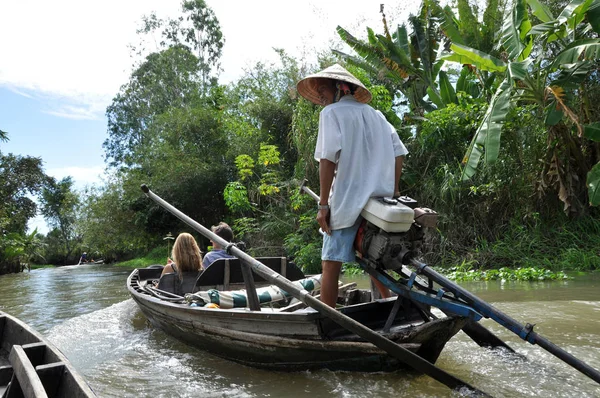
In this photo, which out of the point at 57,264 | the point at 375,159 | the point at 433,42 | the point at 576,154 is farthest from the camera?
the point at 57,264

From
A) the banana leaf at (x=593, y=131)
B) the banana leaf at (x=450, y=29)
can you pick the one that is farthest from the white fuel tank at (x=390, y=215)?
the banana leaf at (x=450, y=29)

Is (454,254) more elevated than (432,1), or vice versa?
(432,1)

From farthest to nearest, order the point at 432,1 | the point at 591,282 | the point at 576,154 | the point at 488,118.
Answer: the point at 432,1
the point at 576,154
the point at 591,282
the point at 488,118

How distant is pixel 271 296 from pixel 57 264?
4599 centimetres

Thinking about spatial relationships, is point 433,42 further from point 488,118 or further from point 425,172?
point 488,118

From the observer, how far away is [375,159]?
11.9 feet

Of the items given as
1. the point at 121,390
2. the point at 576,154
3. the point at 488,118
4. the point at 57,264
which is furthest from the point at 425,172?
the point at 57,264

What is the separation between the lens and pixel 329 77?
3646 mm

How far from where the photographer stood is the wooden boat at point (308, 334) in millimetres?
3396

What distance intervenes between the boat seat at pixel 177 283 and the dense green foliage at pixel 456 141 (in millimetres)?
4063

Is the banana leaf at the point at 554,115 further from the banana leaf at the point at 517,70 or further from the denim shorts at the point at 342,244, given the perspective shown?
the denim shorts at the point at 342,244

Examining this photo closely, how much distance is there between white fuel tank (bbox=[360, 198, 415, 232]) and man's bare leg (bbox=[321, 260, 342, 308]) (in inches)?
18.5

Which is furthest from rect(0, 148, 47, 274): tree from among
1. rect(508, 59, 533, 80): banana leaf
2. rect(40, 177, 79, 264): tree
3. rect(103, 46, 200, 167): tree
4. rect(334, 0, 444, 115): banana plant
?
rect(508, 59, 533, 80): banana leaf

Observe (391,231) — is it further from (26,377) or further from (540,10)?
(540,10)
